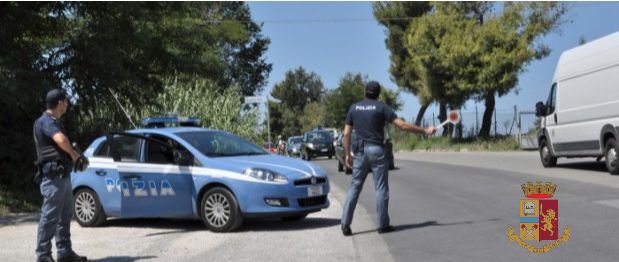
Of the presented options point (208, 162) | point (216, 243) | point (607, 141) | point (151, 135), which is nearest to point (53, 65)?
point (151, 135)

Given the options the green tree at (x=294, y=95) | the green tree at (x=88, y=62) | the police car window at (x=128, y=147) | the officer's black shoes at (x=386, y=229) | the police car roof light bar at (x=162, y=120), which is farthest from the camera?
the green tree at (x=294, y=95)

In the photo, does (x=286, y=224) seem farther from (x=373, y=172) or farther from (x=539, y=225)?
(x=539, y=225)

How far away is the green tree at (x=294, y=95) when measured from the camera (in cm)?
8962

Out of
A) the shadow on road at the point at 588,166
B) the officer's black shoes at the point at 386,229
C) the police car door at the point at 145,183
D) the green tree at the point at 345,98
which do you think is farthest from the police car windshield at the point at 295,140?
the officer's black shoes at the point at 386,229

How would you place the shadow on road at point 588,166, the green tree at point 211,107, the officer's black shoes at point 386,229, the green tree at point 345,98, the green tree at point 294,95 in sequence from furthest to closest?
the green tree at point 294,95 → the green tree at point 345,98 → the green tree at point 211,107 → the shadow on road at point 588,166 → the officer's black shoes at point 386,229

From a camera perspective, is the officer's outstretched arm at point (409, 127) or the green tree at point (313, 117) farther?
the green tree at point (313, 117)

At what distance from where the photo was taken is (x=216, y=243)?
30.0 ft

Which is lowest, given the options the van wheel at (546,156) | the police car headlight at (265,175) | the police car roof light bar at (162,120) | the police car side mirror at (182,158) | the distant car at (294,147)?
the distant car at (294,147)

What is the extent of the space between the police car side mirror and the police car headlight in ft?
2.79

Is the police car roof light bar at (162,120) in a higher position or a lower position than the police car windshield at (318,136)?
higher

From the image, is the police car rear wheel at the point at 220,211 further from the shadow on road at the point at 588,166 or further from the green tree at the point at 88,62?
the shadow on road at the point at 588,166

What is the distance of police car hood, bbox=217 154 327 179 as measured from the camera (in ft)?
33.1

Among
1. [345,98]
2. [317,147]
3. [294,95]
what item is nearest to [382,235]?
[317,147]

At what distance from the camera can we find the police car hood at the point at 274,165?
10078 mm
